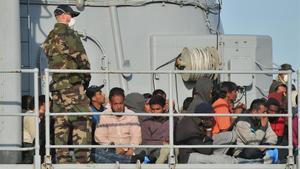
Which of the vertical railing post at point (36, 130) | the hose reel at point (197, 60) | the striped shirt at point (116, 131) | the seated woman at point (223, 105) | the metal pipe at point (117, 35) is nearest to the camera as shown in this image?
the vertical railing post at point (36, 130)

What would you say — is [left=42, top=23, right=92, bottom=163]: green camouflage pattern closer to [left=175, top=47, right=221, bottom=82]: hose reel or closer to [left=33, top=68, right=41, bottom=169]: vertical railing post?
[left=33, top=68, right=41, bottom=169]: vertical railing post

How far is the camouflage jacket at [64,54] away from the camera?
34.7ft

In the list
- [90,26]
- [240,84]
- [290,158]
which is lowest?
[290,158]

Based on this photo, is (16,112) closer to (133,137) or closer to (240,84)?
(133,137)

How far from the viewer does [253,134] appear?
10844 millimetres

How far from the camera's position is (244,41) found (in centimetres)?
1395

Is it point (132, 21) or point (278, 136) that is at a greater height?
point (132, 21)

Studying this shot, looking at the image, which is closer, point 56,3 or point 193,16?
point 56,3

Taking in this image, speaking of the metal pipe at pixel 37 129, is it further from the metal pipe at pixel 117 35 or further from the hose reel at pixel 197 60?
the hose reel at pixel 197 60

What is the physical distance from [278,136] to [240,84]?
2583mm

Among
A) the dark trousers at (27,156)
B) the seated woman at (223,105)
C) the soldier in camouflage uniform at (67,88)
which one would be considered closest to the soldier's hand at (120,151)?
the soldier in camouflage uniform at (67,88)

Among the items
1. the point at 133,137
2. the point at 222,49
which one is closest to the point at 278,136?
the point at 133,137

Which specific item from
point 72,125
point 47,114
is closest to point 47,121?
point 47,114

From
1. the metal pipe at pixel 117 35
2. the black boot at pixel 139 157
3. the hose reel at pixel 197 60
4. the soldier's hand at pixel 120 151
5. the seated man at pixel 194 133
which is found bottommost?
the black boot at pixel 139 157
